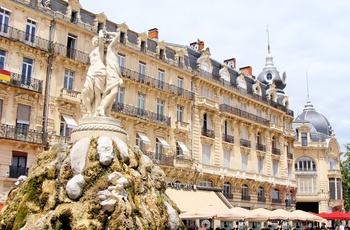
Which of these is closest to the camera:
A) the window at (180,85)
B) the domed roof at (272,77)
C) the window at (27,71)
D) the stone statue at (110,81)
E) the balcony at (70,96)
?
the stone statue at (110,81)

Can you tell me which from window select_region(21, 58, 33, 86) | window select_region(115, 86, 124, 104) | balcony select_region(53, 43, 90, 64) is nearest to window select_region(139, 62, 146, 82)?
window select_region(115, 86, 124, 104)

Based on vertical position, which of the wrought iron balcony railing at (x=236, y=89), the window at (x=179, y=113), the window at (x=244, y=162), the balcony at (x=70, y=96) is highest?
the wrought iron balcony railing at (x=236, y=89)

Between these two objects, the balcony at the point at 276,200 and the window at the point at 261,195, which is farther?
the balcony at the point at 276,200

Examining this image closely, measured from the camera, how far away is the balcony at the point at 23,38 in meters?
24.9

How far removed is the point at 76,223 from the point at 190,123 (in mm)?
23741

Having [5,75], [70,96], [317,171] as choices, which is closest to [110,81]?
[5,75]

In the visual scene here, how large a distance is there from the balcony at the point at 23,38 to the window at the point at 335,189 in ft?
133

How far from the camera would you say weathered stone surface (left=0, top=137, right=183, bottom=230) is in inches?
469

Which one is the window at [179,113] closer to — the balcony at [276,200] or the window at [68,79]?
the window at [68,79]

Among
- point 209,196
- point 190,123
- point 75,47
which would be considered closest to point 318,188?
point 190,123

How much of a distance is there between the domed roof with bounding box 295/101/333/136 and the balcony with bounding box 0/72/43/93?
1658 inches

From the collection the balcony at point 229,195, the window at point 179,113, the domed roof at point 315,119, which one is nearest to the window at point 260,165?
the balcony at point 229,195

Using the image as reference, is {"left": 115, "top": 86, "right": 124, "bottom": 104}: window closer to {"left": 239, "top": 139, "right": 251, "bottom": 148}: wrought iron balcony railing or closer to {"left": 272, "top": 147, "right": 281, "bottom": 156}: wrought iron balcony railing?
{"left": 239, "top": 139, "right": 251, "bottom": 148}: wrought iron balcony railing

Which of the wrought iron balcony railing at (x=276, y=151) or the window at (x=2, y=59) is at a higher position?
the window at (x=2, y=59)
